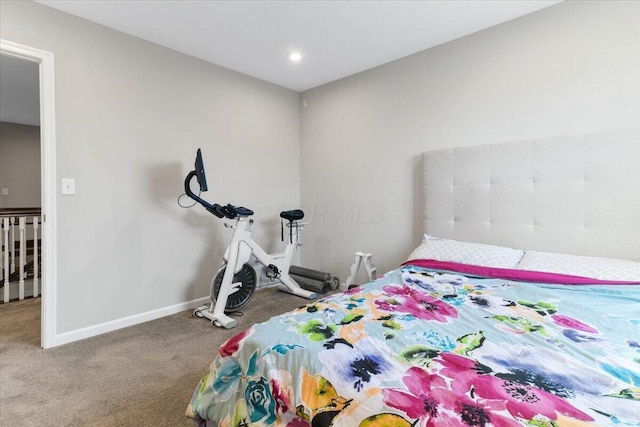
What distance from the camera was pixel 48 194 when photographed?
2.30m

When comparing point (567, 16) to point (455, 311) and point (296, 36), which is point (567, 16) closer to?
point (296, 36)

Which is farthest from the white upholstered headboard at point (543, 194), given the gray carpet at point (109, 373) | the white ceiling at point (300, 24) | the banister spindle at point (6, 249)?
the banister spindle at point (6, 249)

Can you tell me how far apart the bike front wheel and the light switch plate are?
131 cm

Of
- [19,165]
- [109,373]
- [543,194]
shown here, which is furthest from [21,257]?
[543,194]

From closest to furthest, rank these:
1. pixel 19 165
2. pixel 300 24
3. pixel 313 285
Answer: pixel 300 24, pixel 313 285, pixel 19 165

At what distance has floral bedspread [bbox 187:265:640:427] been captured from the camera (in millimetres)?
795

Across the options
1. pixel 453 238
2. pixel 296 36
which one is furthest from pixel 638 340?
pixel 296 36

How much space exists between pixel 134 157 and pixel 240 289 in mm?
1523

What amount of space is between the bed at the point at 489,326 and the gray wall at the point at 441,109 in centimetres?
25

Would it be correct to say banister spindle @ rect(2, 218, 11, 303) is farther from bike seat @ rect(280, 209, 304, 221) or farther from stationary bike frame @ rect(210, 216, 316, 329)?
bike seat @ rect(280, 209, 304, 221)

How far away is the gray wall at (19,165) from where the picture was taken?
502cm

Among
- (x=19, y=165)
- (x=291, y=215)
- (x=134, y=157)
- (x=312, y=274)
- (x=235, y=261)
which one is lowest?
(x=312, y=274)

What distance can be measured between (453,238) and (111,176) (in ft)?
9.77

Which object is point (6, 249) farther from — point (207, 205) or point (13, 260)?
point (207, 205)
